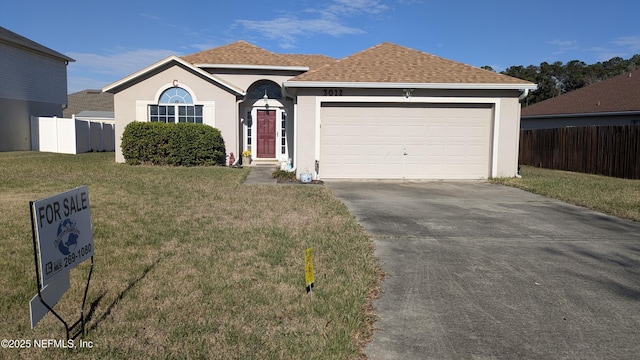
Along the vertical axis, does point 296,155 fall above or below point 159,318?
above

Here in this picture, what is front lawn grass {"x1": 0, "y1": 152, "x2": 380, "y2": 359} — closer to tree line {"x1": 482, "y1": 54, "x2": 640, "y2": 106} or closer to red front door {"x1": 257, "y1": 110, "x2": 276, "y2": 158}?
red front door {"x1": 257, "y1": 110, "x2": 276, "y2": 158}

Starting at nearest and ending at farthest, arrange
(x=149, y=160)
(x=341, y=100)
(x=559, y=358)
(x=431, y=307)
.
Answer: (x=559, y=358), (x=431, y=307), (x=341, y=100), (x=149, y=160)

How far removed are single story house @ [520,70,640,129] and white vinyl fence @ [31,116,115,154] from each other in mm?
24699

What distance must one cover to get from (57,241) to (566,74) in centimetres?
5930

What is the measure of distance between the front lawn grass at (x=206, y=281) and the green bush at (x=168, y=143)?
25.7ft

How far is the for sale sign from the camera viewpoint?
3252 mm

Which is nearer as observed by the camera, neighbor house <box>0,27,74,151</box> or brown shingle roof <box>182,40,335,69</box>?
brown shingle roof <box>182,40,335,69</box>

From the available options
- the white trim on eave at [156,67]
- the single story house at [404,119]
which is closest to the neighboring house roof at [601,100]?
the single story house at [404,119]

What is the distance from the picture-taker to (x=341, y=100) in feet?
47.9

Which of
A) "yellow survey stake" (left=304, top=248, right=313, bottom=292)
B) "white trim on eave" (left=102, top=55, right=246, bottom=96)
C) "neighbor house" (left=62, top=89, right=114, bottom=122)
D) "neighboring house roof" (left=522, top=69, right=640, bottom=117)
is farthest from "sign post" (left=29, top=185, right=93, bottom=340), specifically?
"neighbor house" (left=62, top=89, right=114, bottom=122)

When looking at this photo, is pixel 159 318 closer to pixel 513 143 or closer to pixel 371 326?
pixel 371 326

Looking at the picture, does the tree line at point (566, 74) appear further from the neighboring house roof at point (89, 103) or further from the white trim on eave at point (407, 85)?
the neighboring house roof at point (89, 103)

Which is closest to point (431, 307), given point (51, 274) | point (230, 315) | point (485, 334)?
point (485, 334)

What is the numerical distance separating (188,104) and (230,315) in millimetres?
15613
